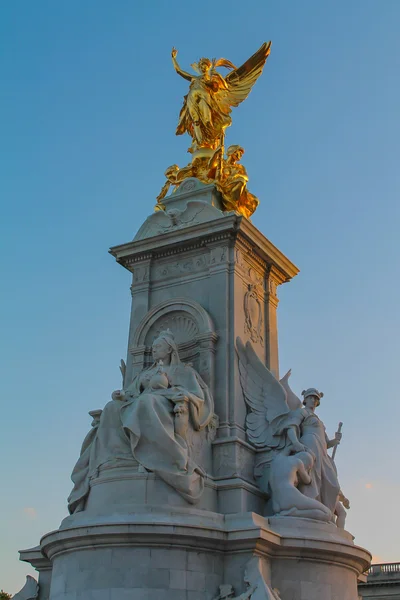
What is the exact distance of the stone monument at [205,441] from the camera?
42.9 ft

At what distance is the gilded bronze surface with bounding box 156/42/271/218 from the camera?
1819 cm

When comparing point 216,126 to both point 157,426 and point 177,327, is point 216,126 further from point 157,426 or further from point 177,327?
point 157,426

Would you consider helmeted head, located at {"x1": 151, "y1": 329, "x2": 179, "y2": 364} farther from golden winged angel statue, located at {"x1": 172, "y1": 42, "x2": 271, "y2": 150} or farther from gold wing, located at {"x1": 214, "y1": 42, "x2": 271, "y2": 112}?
gold wing, located at {"x1": 214, "y1": 42, "x2": 271, "y2": 112}

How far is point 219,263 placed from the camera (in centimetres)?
1681

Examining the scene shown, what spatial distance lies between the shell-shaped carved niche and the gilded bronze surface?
2815 mm

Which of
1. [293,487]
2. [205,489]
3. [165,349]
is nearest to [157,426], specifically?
[205,489]

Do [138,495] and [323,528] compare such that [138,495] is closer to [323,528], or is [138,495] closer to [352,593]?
[323,528]

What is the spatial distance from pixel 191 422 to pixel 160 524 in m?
2.36

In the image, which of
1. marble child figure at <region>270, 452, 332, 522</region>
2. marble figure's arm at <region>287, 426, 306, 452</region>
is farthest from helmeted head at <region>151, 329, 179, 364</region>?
marble child figure at <region>270, 452, 332, 522</region>

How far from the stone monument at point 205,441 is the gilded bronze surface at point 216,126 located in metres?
0.04

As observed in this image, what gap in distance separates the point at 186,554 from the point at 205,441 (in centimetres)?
241

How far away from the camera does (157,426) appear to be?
14.0 m

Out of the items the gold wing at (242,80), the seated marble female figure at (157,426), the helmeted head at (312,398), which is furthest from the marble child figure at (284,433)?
the gold wing at (242,80)

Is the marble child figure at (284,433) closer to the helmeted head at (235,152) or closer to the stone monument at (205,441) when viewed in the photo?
the stone monument at (205,441)
